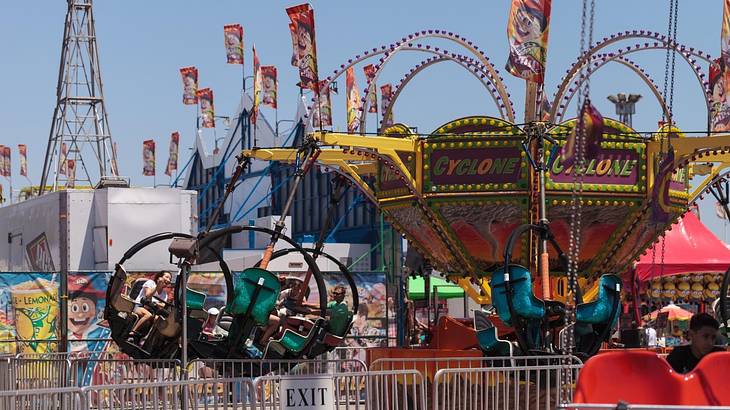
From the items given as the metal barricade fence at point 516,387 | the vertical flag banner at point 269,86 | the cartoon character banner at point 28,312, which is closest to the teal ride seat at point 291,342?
the metal barricade fence at point 516,387

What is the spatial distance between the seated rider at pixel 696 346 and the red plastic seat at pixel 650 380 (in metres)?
0.74

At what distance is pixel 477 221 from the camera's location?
16391 mm

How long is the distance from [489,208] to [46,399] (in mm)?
7679

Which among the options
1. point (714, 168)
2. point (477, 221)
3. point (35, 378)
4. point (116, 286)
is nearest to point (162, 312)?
point (116, 286)

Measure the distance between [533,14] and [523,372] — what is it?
4.38 metres

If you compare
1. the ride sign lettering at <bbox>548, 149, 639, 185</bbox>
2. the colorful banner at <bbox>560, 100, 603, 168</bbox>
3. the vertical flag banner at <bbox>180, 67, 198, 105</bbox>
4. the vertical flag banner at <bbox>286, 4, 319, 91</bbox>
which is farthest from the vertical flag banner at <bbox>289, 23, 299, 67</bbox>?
the vertical flag banner at <bbox>180, 67, 198, 105</bbox>

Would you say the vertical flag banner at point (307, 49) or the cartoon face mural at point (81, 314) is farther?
the cartoon face mural at point (81, 314)

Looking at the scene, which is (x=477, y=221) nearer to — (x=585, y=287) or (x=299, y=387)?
(x=585, y=287)

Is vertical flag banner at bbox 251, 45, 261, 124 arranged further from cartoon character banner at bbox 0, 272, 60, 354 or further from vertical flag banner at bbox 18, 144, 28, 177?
vertical flag banner at bbox 18, 144, 28, 177

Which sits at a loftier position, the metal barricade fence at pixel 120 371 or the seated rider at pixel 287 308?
the seated rider at pixel 287 308

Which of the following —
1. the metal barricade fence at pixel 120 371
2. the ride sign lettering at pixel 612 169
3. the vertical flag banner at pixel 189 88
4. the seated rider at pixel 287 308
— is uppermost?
the vertical flag banner at pixel 189 88

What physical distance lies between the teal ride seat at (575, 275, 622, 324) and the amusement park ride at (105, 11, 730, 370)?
14mm

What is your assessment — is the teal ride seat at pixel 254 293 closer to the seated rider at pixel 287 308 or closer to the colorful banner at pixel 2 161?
the seated rider at pixel 287 308

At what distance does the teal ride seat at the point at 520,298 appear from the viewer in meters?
13.4
